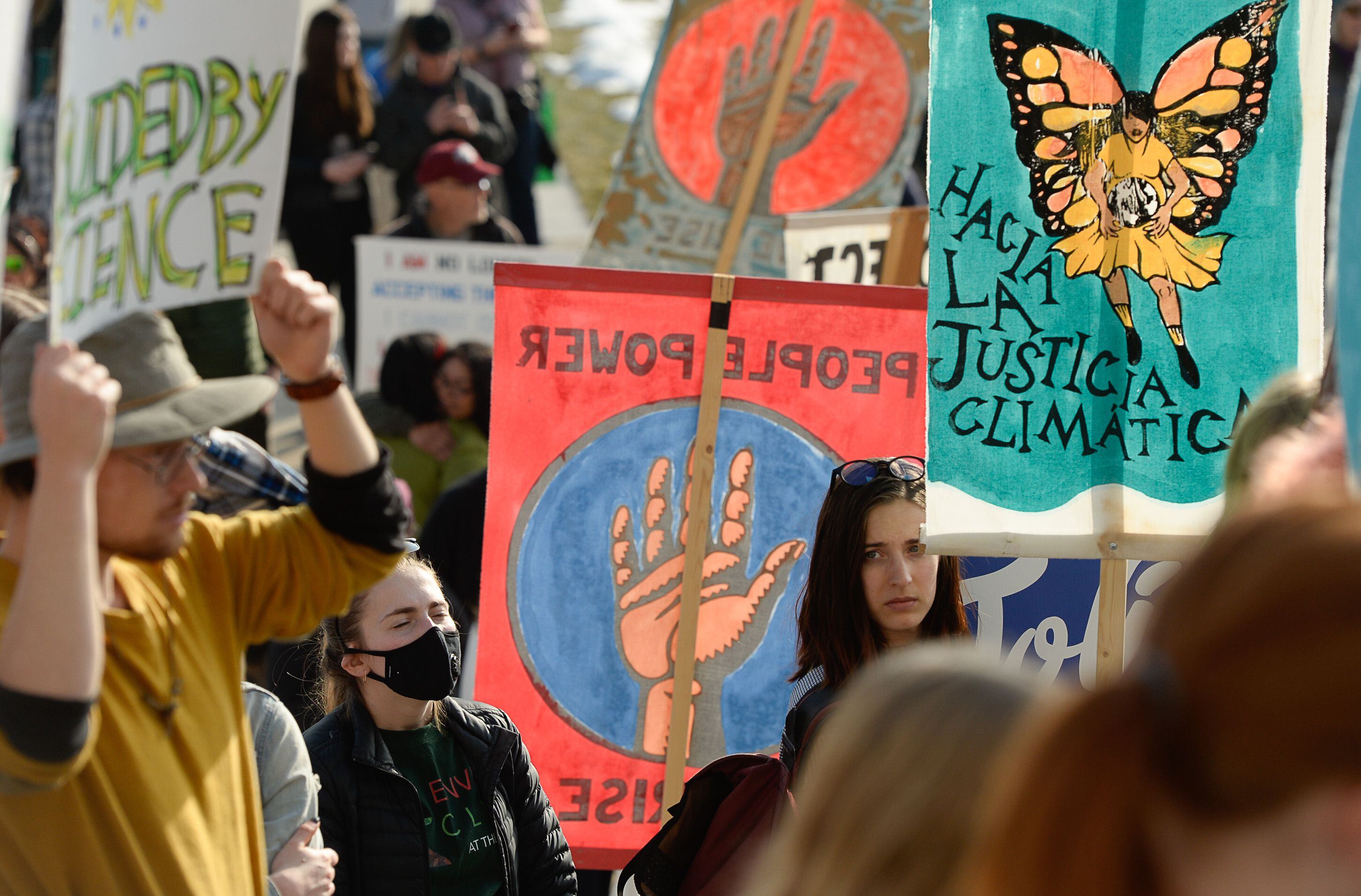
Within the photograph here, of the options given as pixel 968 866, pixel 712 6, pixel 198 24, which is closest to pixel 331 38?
pixel 712 6

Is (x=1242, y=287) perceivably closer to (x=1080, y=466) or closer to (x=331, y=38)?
(x=1080, y=466)

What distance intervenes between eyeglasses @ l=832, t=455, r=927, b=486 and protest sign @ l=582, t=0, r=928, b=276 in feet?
7.13

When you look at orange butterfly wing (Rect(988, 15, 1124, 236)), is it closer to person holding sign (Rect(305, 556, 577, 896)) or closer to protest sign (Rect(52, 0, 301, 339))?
person holding sign (Rect(305, 556, 577, 896))

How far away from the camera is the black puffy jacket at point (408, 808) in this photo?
8.96 feet

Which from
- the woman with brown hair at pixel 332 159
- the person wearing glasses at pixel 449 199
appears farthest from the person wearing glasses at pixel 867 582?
the woman with brown hair at pixel 332 159

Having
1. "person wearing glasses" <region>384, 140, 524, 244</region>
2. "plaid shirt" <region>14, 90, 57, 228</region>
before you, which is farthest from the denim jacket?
"plaid shirt" <region>14, 90, 57, 228</region>

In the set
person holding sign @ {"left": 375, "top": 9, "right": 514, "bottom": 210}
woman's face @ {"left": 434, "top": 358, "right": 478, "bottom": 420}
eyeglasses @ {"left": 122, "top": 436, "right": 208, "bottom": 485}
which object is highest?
person holding sign @ {"left": 375, "top": 9, "right": 514, "bottom": 210}

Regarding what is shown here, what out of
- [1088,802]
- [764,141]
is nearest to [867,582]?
[1088,802]

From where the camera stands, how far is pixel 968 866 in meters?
1.12

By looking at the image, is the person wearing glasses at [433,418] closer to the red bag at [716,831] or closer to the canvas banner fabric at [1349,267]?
the red bag at [716,831]

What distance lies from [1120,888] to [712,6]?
179 inches

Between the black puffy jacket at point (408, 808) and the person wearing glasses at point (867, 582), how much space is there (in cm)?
49

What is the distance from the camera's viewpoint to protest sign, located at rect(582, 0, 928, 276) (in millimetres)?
5203

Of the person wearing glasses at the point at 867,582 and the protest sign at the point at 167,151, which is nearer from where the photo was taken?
the protest sign at the point at 167,151
